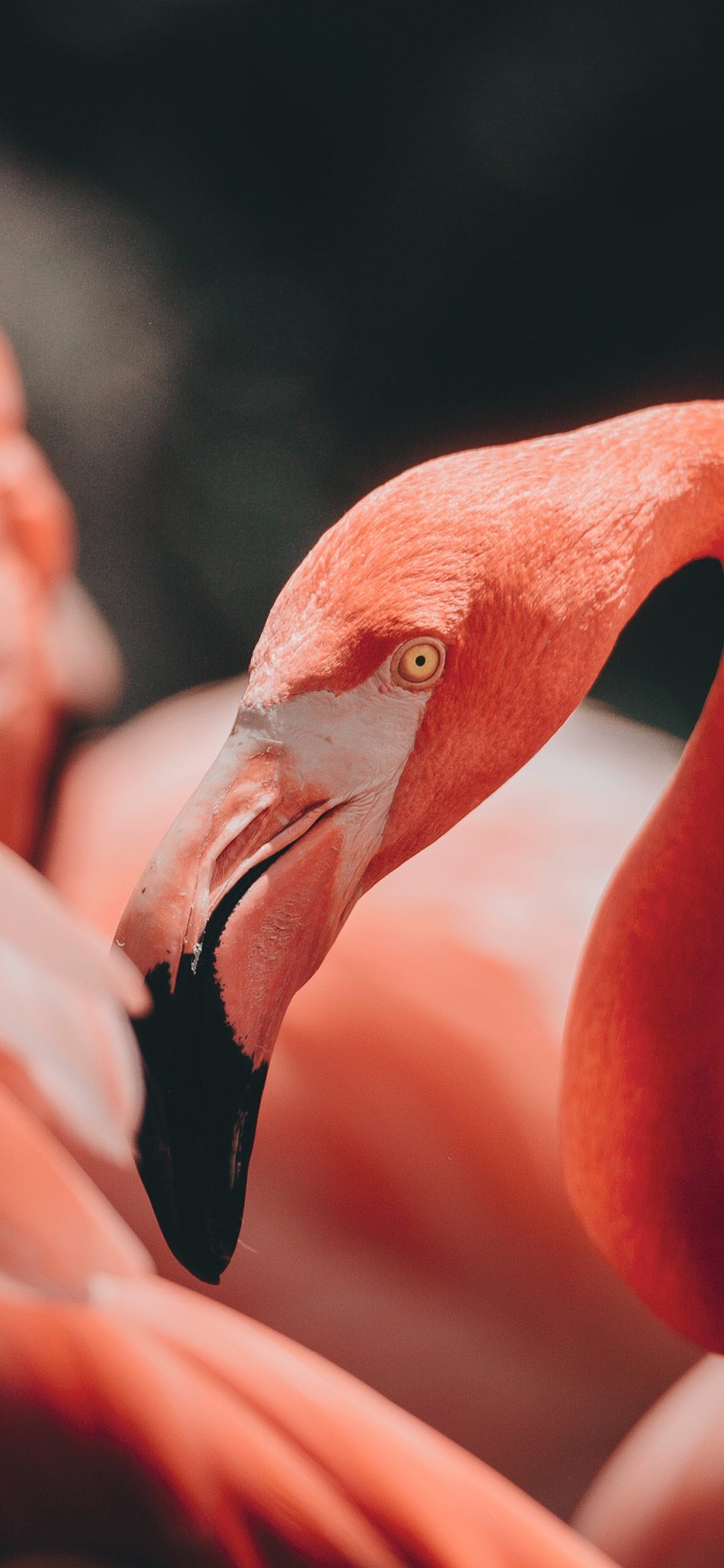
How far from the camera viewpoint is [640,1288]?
69 cm

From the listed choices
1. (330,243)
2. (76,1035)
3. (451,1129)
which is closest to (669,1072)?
(451,1129)

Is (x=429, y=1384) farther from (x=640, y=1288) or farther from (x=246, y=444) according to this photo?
(x=246, y=444)

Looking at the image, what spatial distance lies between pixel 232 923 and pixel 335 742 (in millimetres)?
92

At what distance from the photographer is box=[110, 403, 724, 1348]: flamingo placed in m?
0.54

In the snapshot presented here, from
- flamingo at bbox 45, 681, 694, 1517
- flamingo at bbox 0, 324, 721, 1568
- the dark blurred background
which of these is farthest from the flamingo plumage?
the dark blurred background

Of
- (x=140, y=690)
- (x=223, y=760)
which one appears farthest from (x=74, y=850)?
(x=223, y=760)

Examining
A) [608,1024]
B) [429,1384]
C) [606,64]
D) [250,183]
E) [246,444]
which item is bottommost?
[429,1384]

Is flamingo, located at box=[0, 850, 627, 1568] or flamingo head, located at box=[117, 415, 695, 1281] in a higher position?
flamingo head, located at box=[117, 415, 695, 1281]

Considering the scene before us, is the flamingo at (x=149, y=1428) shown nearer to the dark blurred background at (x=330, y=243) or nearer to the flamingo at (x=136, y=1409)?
the flamingo at (x=136, y=1409)

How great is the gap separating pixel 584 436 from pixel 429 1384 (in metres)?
0.57

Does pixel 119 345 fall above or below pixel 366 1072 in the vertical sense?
above

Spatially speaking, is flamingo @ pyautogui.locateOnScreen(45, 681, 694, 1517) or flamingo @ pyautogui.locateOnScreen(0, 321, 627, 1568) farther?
flamingo @ pyautogui.locateOnScreen(45, 681, 694, 1517)

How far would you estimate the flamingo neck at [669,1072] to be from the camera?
0.68 meters

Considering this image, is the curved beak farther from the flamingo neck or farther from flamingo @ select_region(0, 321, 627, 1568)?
the flamingo neck
